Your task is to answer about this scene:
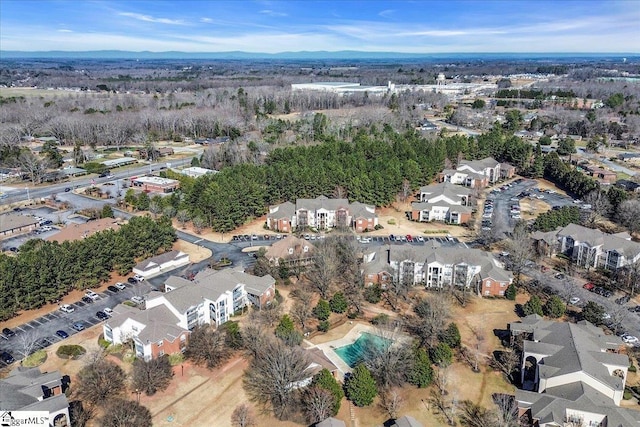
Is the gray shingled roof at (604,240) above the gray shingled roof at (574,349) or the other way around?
above

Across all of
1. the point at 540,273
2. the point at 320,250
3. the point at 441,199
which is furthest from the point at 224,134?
the point at 540,273

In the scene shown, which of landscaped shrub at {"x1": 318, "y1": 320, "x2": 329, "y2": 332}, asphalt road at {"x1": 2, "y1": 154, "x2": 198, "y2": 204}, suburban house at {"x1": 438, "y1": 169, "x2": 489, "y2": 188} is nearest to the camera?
landscaped shrub at {"x1": 318, "y1": 320, "x2": 329, "y2": 332}

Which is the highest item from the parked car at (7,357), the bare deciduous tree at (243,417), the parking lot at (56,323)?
the parking lot at (56,323)

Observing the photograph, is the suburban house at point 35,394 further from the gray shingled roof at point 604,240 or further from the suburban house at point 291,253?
the gray shingled roof at point 604,240

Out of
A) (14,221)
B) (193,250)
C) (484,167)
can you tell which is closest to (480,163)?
(484,167)

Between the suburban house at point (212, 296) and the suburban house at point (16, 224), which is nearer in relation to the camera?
the suburban house at point (212, 296)

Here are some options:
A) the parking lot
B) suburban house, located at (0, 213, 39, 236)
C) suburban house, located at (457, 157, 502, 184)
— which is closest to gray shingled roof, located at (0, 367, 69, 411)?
the parking lot

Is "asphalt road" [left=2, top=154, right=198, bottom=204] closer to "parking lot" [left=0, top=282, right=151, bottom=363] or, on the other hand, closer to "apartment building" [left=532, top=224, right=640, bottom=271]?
"parking lot" [left=0, top=282, right=151, bottom=363]

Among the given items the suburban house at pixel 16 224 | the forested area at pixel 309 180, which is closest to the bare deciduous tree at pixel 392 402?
the forested area at pixel 309 180
